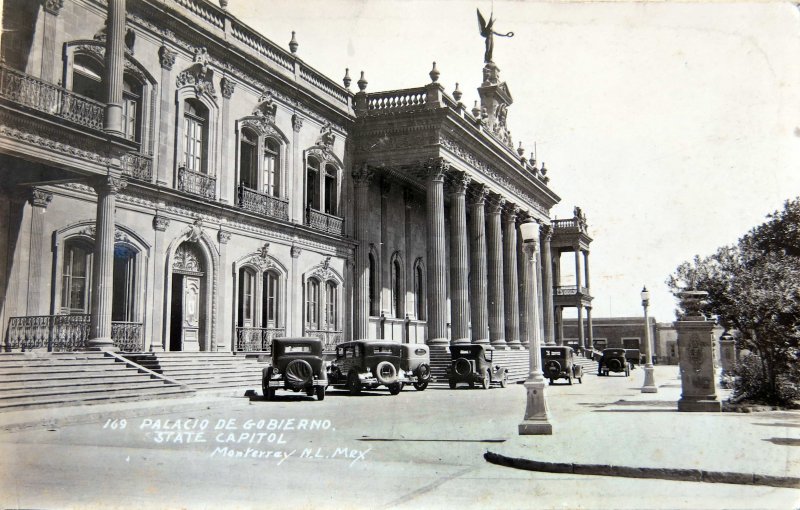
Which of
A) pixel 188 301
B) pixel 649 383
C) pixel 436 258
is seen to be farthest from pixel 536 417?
pixel 436 258

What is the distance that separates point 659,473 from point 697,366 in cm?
838

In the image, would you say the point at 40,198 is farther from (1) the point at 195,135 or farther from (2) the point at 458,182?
(2) the point at 458,182

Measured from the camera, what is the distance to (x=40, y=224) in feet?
57.0

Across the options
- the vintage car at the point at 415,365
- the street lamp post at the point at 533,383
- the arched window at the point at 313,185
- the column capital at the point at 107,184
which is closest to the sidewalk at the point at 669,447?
the street lamp post at the point at 533,383

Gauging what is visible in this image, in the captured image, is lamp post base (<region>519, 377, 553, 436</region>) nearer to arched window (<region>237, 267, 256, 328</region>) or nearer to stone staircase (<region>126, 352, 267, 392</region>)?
stone staircase (<region>126, 352, 267, 392</region>)

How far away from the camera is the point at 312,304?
94.9ft

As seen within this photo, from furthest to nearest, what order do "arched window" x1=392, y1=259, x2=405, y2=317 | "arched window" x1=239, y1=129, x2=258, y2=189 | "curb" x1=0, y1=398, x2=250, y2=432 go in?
"arched window" x1=392, y1=259, x2=405, y2=317, "arched window" x1=239, y1=129, x2=258, y2=189, "curb" x1=0, y1=398, x2=250, y2=432

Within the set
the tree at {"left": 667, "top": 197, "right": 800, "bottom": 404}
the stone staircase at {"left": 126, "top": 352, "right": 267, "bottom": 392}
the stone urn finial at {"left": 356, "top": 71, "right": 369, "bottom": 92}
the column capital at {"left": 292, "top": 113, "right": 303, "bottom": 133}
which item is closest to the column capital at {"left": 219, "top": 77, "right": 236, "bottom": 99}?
the column capital at {"left": 292, "top": 113, "right": 303, "bottom": 133}

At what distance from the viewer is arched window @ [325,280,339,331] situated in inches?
1172

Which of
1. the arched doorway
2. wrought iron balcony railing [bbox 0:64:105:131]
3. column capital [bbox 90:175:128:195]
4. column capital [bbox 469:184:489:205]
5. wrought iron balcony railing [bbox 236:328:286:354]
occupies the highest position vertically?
column capital [bbox 469:184:489:205]

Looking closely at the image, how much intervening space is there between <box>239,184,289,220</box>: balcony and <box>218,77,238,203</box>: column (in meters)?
0.61

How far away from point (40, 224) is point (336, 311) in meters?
14.7

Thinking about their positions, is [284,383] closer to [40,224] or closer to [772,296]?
[40,224]

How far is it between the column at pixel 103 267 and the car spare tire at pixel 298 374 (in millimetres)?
4439
